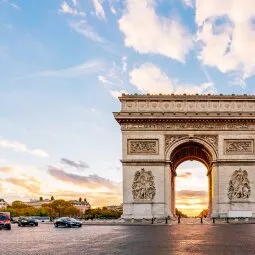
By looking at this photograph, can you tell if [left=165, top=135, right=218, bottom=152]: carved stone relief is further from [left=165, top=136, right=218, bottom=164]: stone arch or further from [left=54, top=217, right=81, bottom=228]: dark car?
[left=54, top=217, right=81, bottom=228]: dark car

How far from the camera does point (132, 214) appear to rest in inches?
1865

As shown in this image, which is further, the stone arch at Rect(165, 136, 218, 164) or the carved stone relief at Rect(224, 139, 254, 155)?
the stone arch at Rect(165, 136, 218, 164)

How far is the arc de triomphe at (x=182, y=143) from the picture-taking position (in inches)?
1869

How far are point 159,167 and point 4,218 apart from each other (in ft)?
45.6

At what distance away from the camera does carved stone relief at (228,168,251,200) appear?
155 ft

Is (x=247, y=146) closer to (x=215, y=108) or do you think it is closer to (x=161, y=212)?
(x=215, y=108)

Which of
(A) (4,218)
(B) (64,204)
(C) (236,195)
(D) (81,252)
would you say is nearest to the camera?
(D) (81,252)

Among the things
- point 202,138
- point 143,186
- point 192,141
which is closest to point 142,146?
point 143,186

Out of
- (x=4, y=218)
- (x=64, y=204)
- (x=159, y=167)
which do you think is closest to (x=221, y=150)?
(x=159, y=167)

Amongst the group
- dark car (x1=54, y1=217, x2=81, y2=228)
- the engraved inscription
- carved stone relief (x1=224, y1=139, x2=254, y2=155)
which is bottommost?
dark car (x1=54, y1=217, x2=81, y2=228)

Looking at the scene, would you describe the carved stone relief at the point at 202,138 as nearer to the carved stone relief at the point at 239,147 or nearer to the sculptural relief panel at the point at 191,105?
the carved stone relief at the point at 239,147

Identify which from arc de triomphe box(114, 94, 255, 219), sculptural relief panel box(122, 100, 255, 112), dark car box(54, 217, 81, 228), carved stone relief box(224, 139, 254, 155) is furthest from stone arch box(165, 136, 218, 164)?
dark car box(54, 217, 81, 228)

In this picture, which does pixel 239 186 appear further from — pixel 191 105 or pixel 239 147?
pixel 191 105

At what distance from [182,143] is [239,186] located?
618 cm
